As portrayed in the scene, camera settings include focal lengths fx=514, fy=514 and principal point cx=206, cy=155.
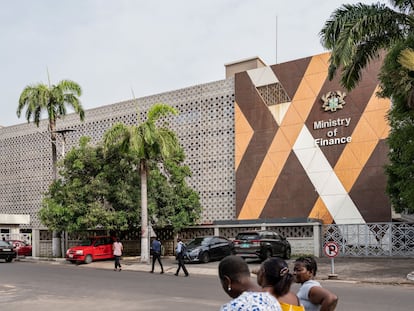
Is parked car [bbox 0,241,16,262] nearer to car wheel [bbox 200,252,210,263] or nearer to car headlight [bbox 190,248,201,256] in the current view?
car headlight [bbox 190,248,201,256]

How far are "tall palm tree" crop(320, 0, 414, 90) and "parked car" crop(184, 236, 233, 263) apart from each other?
1098 centimetres

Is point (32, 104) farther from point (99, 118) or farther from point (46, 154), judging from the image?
point (46, 154)

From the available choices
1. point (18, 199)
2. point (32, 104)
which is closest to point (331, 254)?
point (32, 104)

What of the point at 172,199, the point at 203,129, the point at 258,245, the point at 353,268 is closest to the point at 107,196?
the point at 172,199

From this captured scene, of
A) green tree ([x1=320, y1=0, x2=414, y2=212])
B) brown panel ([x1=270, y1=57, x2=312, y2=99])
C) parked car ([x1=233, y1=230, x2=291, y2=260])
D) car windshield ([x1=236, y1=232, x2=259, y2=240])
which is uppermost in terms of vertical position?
brown panel ([x1=270, y1=57, x2=312, y2=99])

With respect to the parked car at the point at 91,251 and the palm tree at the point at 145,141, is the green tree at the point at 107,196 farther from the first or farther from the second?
the palm tree at the point at 145,141

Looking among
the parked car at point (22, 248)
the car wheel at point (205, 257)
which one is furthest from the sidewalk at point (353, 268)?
the parked car at point (22, 248)

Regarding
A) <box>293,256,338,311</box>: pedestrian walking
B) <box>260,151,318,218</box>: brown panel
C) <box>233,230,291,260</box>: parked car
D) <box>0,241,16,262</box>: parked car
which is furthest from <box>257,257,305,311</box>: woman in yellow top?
<box>0,241,16,262</box>: parked car

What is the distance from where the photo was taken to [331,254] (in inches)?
712

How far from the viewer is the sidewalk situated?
1728 centimetres

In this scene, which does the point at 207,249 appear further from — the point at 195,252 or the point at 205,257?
the point at 195,252

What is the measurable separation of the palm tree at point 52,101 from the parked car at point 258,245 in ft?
41.4

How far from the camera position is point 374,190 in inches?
1048

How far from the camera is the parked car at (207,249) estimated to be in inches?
947
